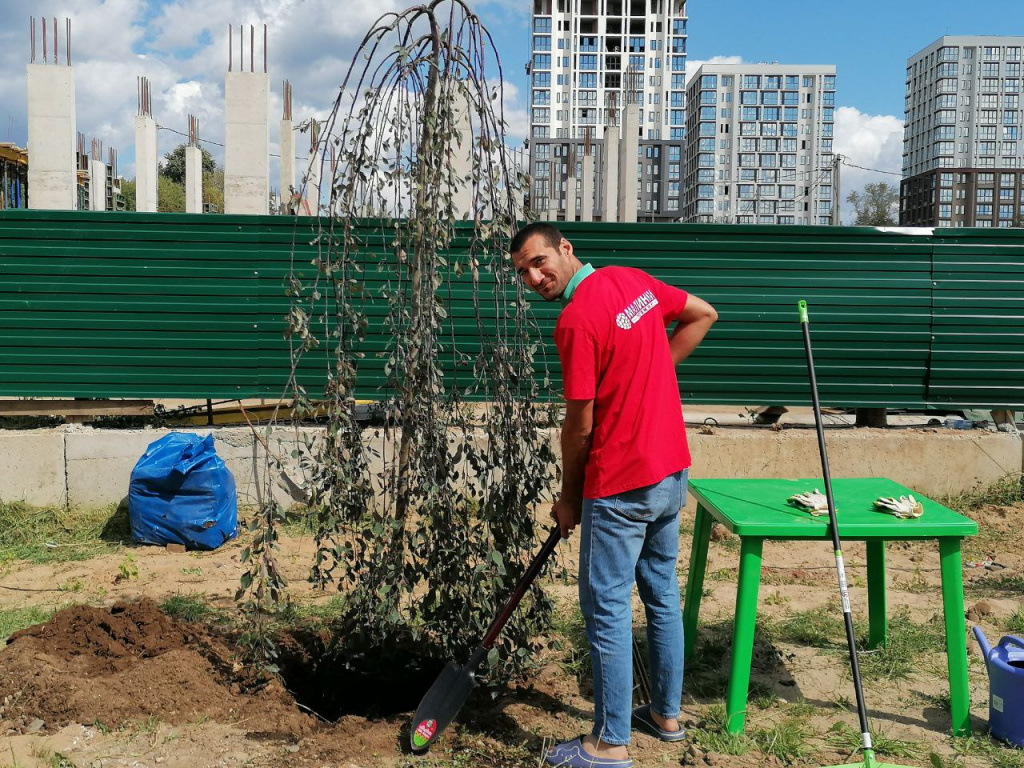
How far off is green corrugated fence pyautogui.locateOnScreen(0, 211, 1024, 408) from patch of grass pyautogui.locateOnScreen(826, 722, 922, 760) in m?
3.77

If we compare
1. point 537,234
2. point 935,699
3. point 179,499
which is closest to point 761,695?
point 935,699

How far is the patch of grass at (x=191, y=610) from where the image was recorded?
482 cm

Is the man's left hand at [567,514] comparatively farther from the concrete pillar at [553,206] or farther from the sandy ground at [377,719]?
the concrete pillar at [553,206]

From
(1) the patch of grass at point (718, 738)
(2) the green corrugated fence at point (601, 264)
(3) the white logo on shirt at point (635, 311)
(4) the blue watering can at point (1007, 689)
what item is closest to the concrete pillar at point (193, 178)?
(2) the green corrugated fence at point (601, 264)

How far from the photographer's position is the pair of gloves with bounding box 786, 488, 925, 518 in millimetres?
3604

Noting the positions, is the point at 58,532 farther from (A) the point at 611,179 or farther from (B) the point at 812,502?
(A) the point at 611,179

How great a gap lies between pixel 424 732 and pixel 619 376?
1.49m

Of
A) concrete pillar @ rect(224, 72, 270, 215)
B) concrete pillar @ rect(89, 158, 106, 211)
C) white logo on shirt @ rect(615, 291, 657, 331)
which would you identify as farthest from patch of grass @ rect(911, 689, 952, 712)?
concrete pillar @ rect(89, 158, 106, 211)

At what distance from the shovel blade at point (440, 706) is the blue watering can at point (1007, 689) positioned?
6.47 feet

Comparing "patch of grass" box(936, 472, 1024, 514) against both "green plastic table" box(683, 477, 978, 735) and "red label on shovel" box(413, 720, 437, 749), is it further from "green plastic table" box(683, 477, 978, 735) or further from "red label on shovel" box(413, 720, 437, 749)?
"red label on shovel" box(413, 720, 437, 749)

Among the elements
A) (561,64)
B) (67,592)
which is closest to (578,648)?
(67,592)

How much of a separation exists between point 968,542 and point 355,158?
5357 mm

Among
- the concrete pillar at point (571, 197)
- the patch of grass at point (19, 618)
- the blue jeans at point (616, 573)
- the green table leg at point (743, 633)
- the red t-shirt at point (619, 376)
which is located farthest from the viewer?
the concrete pillar at point (571, 197)

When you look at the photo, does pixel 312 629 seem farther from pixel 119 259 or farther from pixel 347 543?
pixel 119 259
